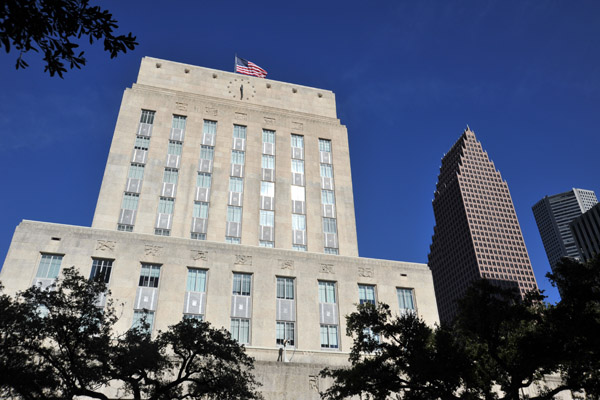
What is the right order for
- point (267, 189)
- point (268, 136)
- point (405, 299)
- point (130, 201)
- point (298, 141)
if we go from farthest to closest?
point (298, 141), point (268, 136), point (267, 189), point (130, 201), point (405, 299)

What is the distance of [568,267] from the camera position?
21.7 m

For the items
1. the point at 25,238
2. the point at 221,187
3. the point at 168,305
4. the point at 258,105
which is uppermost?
the point at 258,105

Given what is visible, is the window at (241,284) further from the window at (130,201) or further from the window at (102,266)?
the window at (130,201)

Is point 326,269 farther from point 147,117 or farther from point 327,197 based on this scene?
point 147,117

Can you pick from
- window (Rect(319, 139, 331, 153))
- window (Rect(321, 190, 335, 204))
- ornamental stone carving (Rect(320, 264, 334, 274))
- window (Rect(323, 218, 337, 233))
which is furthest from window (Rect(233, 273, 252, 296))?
window (Rect(319, 139, 331, 153))

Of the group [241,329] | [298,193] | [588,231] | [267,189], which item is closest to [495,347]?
[241,329]

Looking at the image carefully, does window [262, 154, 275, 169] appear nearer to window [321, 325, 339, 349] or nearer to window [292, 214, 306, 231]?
window [292, 214, 306, 231]

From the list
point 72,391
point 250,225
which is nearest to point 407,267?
point 250,225

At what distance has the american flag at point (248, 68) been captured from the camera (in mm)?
62750

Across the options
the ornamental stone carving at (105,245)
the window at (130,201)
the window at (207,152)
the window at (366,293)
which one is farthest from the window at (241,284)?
the window at (207,152)

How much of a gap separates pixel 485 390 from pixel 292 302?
22109 millimetres

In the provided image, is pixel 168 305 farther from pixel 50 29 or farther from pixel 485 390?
pixel 50 29

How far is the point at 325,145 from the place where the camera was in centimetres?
6353

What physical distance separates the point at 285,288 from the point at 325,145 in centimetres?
2624
